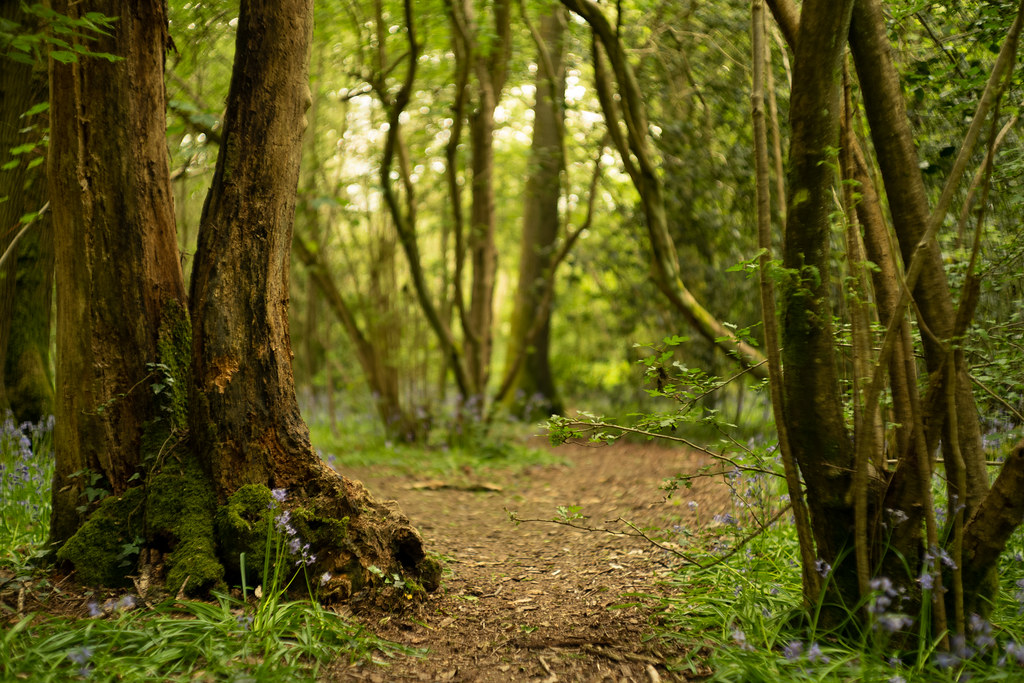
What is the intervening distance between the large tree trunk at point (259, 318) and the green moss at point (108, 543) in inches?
13.3

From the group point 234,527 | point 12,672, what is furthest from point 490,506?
point 12,672

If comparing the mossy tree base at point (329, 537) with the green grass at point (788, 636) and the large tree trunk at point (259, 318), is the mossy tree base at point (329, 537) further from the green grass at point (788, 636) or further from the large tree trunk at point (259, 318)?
the green grass at point (788, 636)

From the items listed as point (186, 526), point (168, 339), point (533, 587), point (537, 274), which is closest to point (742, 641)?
point (533, 587)

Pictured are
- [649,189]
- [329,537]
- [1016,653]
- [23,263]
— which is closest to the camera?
[1016,653]

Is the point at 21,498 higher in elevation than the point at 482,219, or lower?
lower

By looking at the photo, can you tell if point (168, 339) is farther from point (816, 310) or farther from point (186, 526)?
point (816, 310)

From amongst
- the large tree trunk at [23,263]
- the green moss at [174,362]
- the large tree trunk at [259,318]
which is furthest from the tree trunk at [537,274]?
the green moss at [174,362]

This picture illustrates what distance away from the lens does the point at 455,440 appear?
7.61 metres

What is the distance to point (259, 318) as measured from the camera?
276 cm

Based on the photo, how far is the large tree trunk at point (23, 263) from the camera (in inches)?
151

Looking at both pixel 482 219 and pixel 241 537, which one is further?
pixel 482 219

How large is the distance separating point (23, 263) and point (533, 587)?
3.68 meters

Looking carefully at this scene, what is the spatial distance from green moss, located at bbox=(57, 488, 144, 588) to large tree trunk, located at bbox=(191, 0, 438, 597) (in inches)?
13.3

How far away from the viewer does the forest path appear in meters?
2.36
